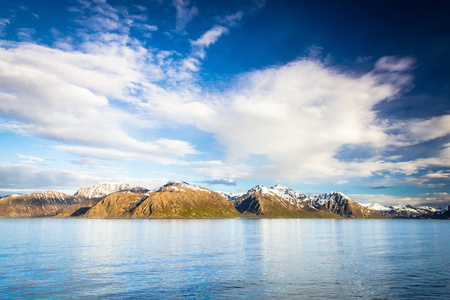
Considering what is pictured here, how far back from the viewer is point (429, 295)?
116ft

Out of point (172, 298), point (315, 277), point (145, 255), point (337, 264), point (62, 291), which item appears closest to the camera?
point (172, 298)

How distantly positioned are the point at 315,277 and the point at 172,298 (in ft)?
72.9

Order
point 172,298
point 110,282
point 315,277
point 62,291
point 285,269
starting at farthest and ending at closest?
point 285,269
point 315,277
point 110,282
point 62,291
point 172,298

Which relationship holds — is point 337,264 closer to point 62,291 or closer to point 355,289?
point 355,289

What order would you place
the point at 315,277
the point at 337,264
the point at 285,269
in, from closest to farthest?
the point at 315,277 → the point at 285,269 → the point at 337,264

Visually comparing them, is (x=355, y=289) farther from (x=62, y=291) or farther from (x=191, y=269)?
(x=62, y=291)

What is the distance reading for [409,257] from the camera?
65.6 m

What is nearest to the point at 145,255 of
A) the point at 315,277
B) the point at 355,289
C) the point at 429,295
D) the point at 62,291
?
the point at 62,291

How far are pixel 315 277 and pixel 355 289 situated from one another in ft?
22.1

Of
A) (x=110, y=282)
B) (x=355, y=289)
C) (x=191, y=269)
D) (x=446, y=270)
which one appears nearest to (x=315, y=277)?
(x=355, y=289)

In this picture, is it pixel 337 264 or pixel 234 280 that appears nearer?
pixel 234 280

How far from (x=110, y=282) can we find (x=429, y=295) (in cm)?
4160

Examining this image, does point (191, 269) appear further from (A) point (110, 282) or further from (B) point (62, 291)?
(B) point (62, 291)

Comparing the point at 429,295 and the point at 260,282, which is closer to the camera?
the point at 429,295
